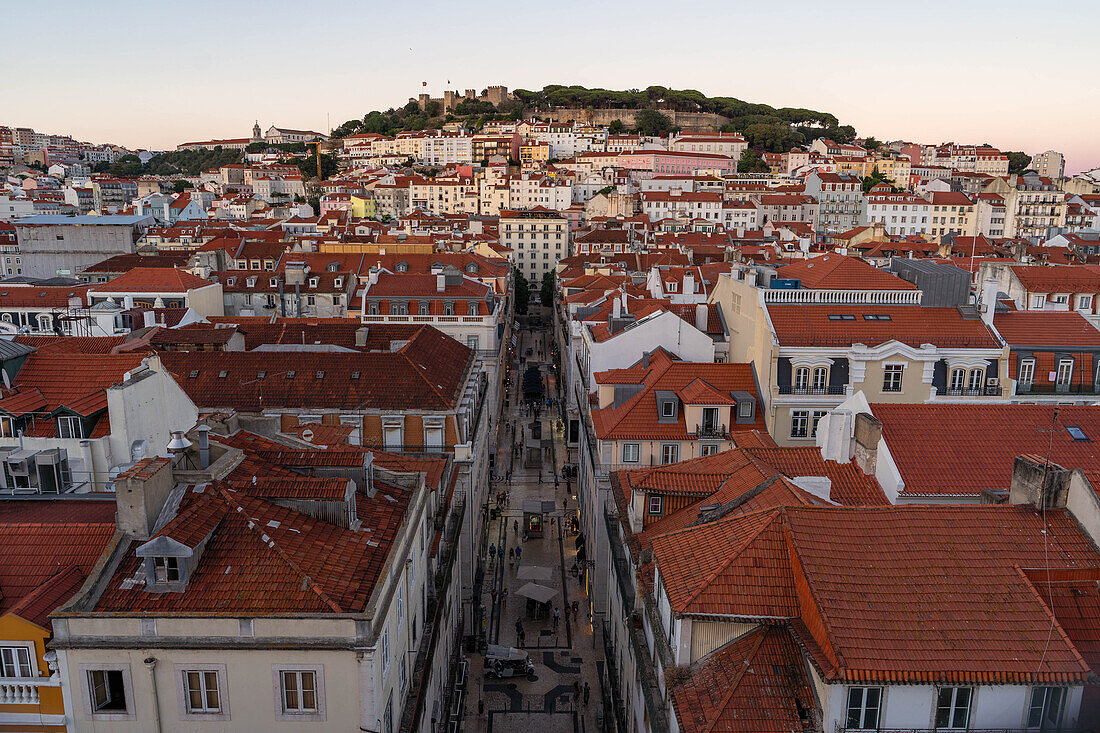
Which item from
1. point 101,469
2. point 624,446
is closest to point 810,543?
point 624,446

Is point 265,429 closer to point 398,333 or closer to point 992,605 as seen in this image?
point 398,333

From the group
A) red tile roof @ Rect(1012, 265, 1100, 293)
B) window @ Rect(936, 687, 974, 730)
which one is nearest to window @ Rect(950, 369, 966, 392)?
window @ Rect(936, 687, 974, 730)

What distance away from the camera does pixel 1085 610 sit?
55.5ft

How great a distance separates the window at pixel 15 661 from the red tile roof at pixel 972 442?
78.6 ft

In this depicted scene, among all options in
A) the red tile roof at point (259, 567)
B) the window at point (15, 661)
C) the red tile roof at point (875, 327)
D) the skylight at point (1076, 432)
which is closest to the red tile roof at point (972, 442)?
the skylight at point (1076, 432)

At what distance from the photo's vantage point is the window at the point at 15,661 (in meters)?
15.9

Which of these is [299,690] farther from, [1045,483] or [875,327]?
[875,327]

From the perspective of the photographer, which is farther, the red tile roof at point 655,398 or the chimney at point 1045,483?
the red tile roof at point 655,398

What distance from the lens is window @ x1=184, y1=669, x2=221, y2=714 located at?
16484mm

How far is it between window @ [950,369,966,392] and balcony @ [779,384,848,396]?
5049mm

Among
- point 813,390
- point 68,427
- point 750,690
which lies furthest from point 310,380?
point 750,690

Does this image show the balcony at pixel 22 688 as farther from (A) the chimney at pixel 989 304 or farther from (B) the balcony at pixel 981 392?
(A) the chimney at pixel 989 304

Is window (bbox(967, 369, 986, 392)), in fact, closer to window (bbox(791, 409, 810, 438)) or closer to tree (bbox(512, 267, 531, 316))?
window (bbox(791, 409, 810, 438))

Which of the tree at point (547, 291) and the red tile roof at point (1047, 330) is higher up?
the red tile roof at point (1047, 330)
